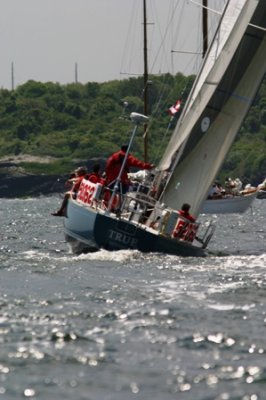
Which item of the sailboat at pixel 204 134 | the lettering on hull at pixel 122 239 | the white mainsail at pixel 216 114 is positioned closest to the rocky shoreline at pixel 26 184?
the sailboat at pixel 204 134

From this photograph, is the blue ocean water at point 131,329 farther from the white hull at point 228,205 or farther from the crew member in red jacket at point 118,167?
the white hull at point 228,205

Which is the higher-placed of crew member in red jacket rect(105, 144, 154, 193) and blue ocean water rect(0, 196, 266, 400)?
blue ocean water rect(0, 196, 266, 400)

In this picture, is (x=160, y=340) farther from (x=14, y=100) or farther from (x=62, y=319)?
(x=14, y=100)

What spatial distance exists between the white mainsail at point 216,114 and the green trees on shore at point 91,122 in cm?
10630

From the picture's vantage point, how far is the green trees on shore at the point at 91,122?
152125mm

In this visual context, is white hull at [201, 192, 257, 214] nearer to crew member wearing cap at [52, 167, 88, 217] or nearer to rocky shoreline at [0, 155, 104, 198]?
crew member wearing cap at [52, 167, 88, 217]

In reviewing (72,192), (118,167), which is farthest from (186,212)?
(72,192)

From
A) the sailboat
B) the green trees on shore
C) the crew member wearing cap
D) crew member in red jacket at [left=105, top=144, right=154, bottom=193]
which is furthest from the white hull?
the green trees on shore

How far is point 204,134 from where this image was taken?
31156 mm

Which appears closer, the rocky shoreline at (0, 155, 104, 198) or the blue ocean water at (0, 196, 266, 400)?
the blue ocean water at (0, 196, 266, 400)

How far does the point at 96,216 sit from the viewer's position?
1103 inches

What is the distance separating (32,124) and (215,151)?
5541 inches

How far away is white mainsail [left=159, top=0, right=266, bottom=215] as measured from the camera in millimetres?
30969

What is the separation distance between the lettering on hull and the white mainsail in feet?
9.15
